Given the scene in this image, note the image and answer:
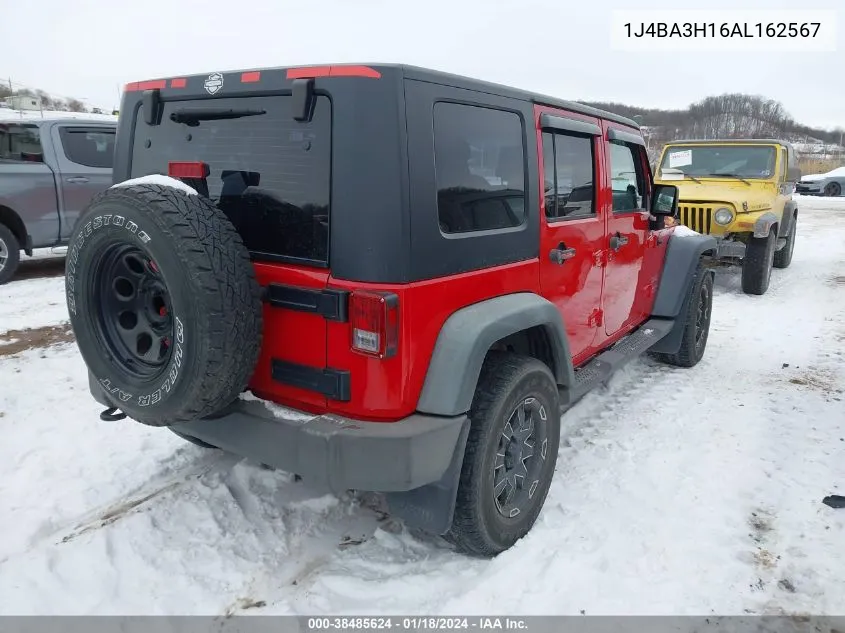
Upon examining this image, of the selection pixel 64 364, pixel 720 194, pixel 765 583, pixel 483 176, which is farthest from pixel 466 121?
pixel 720 194

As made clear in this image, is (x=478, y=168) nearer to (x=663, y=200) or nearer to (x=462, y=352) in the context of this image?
(x=462, y=352)

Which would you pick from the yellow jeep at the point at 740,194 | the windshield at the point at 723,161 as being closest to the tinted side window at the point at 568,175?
the yellow jeep at the point at 740,194

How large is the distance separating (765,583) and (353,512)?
181cm

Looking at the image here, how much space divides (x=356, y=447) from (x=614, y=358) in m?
2.26

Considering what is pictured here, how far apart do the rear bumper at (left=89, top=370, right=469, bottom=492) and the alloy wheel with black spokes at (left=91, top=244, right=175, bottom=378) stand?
16.6 inches

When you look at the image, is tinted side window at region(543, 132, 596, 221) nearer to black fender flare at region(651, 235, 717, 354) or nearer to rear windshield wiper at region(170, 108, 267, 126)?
rear windshield wiper at region(170, 108, 267, 126)

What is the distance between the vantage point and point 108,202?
227cm

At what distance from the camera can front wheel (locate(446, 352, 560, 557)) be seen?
2.50 metres

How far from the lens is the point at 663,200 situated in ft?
14.8

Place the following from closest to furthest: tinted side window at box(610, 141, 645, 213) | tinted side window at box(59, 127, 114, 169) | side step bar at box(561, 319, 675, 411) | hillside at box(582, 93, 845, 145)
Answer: side step bar at box(561, 319, 675, 411)
tinted side window at box(610, 141, 645, 213)
tinted side window at box(59, 127, 114, 169)
hillside at box(582, 93, 845, 145)

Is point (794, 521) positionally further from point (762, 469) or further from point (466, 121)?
point (466, 121)

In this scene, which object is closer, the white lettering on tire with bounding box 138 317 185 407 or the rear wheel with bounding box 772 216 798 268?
the white lettering on tire with bounding box 138 317 185 407

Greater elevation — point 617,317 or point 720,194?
point 720,194

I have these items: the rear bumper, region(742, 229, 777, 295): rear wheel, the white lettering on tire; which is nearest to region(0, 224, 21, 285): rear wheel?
the white lettering on tire
